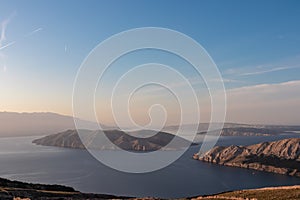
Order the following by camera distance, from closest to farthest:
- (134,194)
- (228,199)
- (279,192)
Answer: (228,199), (279,192), (134,194)

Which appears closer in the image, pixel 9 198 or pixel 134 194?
pixel 9 198

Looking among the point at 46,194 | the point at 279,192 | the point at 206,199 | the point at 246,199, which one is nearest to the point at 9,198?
the point at 46,194

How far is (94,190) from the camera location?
198000mm

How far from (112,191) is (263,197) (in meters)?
173

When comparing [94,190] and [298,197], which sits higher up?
[298,197]

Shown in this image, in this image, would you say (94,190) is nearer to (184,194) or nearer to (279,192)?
(184,194)

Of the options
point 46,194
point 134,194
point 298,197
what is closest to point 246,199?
point 298,197

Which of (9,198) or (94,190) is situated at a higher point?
(9,198)

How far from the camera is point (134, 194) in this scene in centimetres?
19238

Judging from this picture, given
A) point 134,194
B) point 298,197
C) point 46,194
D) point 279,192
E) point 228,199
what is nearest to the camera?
point 298,197

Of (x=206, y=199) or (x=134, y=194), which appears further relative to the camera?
(x=134, y=194)

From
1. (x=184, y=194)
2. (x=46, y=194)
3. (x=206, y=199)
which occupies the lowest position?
(x=184, y=194)

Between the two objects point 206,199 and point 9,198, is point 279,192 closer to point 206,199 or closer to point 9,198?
point 206,199

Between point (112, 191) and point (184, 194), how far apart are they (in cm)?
4621
